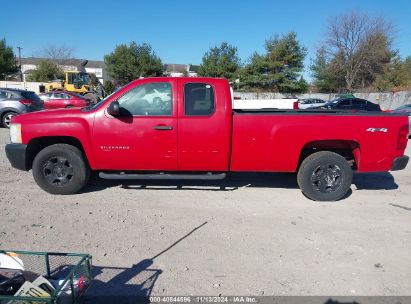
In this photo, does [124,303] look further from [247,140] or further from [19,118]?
[19,118]

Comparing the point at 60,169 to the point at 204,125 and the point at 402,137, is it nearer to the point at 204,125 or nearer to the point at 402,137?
the point at 204,125

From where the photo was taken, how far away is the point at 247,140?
5242 mm

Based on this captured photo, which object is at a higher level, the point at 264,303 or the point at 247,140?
the point at 247,140

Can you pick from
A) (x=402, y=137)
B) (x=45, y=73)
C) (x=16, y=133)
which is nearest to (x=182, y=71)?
(x=45, y=73)

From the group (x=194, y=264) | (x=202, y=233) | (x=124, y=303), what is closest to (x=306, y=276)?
(x=194, y=264)

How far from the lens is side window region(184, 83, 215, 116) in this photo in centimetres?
526

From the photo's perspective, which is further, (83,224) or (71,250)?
(83,224)

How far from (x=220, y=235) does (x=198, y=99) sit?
218 centimetres

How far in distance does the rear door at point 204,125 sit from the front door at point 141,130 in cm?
15

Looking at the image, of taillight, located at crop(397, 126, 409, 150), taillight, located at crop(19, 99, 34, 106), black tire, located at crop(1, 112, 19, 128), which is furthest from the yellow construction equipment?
taillight, located at crop(397, 126, 409, 150)

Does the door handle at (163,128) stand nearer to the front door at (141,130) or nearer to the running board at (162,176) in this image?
the front door at (141,130)

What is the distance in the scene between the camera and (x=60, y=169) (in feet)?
18.0

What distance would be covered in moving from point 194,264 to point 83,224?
1.74 metres

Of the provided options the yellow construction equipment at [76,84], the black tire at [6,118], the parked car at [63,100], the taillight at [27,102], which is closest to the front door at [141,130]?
the taillight at [27,102]
